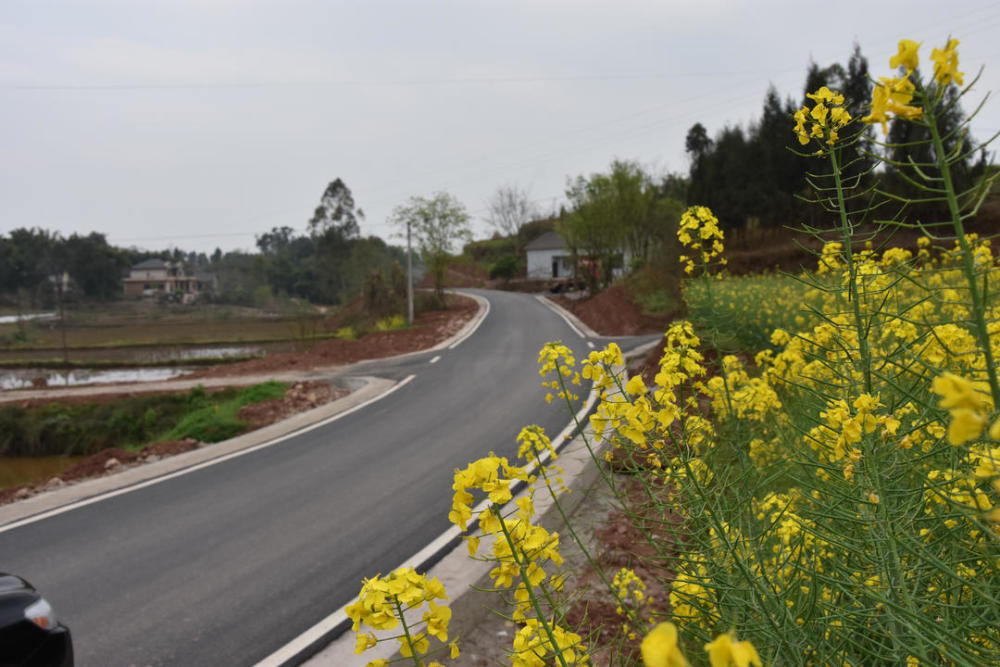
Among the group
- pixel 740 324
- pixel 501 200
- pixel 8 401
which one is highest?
pixel 501 200

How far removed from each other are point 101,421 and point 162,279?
8443cm

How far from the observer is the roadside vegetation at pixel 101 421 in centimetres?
1434

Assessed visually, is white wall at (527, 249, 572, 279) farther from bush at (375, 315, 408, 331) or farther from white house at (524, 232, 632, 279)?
bush at (375, 315, 408, 331)

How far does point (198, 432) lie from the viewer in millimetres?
10969

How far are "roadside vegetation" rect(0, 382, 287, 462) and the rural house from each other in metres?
76.9

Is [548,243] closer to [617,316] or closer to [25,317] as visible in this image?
[617,316]

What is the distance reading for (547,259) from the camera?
62.0 metres

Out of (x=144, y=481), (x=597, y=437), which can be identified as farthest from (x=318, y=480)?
(x=597, y=437)

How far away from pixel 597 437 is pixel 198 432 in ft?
34.2

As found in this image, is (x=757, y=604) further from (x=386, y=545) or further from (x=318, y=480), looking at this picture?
(x=318, y=480)

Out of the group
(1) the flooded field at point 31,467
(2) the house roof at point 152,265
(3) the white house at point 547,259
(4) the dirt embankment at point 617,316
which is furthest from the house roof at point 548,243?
(2) the house roof at point 152,265

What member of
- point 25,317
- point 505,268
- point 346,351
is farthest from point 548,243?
point 346,351

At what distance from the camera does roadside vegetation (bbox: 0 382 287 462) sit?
47.1 ft

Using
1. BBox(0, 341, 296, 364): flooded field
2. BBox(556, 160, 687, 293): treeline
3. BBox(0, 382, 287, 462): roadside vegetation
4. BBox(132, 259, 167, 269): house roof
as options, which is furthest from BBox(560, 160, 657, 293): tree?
BBox(132, 259, 167, 269): house roof
